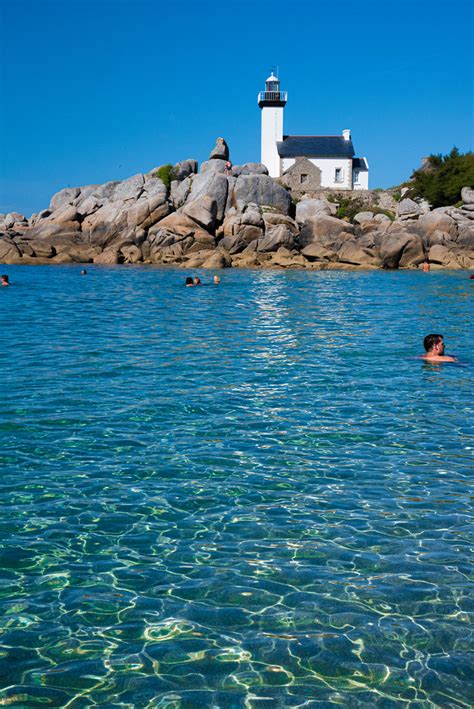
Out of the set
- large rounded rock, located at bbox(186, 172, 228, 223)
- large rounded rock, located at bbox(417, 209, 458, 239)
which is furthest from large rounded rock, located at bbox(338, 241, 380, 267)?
large rounded rock, located at bbox(186, 172, 228, 223)

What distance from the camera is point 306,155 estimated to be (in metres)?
77.9

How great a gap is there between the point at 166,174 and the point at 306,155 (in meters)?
22.0

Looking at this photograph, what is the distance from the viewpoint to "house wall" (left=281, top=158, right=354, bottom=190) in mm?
78062

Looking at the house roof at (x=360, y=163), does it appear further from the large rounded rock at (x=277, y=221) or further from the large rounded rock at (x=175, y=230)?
the large rounded rock at (x=175, y=230)

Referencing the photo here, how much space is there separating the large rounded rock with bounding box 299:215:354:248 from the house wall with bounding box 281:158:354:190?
2806cm

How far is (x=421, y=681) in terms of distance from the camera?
13.5ft

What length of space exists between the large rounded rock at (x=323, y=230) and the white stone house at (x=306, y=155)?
26.0 metres

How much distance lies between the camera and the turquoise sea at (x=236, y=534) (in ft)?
13.8

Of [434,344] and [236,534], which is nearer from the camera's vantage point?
[236,534]

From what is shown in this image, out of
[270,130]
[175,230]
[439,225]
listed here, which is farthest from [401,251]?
[270,130]

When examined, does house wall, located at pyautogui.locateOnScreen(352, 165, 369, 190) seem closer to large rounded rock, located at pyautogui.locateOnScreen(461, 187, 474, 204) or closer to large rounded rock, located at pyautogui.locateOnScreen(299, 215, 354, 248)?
large rounded rock, located at pyautogui.locateOnScreen(461, 187, 474, 204)

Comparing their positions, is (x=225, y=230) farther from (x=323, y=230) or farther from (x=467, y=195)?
(x=467, y=195)

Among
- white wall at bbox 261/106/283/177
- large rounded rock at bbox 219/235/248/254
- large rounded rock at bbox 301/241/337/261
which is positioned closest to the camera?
large rounded rock at bbox 301/241/337/261

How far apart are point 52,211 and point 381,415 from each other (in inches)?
2388
